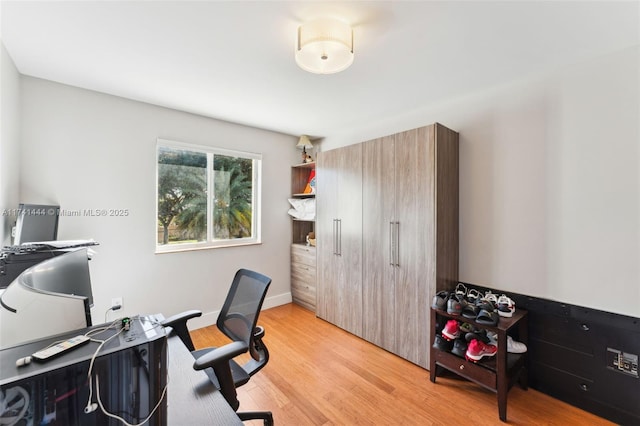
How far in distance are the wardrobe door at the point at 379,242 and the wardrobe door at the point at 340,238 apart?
0.27ft

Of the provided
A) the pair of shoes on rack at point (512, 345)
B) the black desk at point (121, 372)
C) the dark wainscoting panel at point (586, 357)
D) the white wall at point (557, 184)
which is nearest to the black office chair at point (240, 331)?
the black desk at point (121, 372)

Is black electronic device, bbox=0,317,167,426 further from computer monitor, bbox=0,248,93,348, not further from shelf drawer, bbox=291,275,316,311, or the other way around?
shelf drawer, bbox=291,275,316,311

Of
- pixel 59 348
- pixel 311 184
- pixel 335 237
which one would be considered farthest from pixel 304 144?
pixel 59 348

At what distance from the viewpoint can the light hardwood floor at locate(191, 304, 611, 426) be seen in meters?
1.76

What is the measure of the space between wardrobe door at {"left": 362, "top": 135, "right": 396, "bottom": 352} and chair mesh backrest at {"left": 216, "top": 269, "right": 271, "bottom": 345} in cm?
137

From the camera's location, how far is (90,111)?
2434 millimetres

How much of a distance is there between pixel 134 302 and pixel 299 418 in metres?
2.05

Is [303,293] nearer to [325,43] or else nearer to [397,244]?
[397,244]

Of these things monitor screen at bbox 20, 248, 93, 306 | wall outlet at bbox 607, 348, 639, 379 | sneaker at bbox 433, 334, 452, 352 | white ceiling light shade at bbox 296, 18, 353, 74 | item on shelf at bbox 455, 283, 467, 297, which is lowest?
sneaker at bbox 433, 334, 452, 352

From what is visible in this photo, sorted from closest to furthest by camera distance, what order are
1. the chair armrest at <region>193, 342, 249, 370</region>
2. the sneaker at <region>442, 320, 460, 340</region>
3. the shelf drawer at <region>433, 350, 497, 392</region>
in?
the chair armrest at <region>193, 342, 249, 370</region> < the shelf drawer at <region>433, 350, 497, 392</region> < the sneaker at <region>442, 320, 460, 340</region>

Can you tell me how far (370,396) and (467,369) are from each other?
2.50ft

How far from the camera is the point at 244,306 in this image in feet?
5.57

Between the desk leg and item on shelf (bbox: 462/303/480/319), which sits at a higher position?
item on shelf (bbox: 462/303/480/319)

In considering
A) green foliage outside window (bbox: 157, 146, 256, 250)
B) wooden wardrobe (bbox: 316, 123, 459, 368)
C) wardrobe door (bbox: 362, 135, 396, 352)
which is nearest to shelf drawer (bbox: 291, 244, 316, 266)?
wooden wardrobe (bbox: 316, 123, 459, 368)
